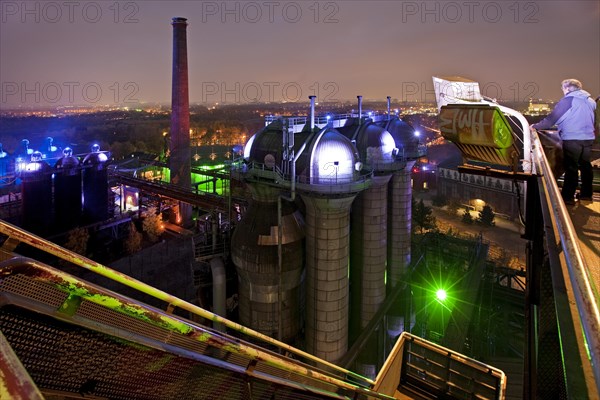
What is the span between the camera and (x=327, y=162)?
15.9 meters

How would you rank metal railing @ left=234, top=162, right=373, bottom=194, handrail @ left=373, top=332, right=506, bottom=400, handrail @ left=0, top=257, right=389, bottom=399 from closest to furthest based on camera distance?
handrail @ left=0, top=257, right=389, bottom=399, handrail @ left=373, top=332, right=506, bottom=400, metal railing @ left=234, top=162, right=373, bottom=194

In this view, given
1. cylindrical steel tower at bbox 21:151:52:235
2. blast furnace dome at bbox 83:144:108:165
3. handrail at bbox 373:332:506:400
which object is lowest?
handrail at bbox 373:332:506:400

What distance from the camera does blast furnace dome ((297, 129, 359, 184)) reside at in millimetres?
15945

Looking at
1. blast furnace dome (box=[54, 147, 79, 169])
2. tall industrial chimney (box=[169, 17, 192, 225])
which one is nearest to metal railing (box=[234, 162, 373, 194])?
blast furnace dome (box=[54, 147, 79, 169])

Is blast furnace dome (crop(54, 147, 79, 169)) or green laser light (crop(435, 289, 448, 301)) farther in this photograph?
blast furnace dome (crop(54, 147, 79, 169))

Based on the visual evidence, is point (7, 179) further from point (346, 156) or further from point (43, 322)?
point (43, 322)

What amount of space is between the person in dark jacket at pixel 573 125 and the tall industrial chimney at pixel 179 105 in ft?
130

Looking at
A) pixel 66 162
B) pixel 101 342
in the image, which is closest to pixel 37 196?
pixel 66 162

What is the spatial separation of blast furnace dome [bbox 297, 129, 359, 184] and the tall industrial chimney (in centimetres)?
3018

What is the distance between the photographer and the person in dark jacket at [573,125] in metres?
7.29

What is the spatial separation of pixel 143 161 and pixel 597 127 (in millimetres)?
57520

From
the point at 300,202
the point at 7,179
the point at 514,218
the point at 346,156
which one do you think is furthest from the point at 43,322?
the point at 514,218

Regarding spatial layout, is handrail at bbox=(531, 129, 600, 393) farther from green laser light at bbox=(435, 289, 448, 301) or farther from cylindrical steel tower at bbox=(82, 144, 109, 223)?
cylindrical steel tower at bbox=(82, 144, 109, 223)

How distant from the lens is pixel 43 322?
324 cm
